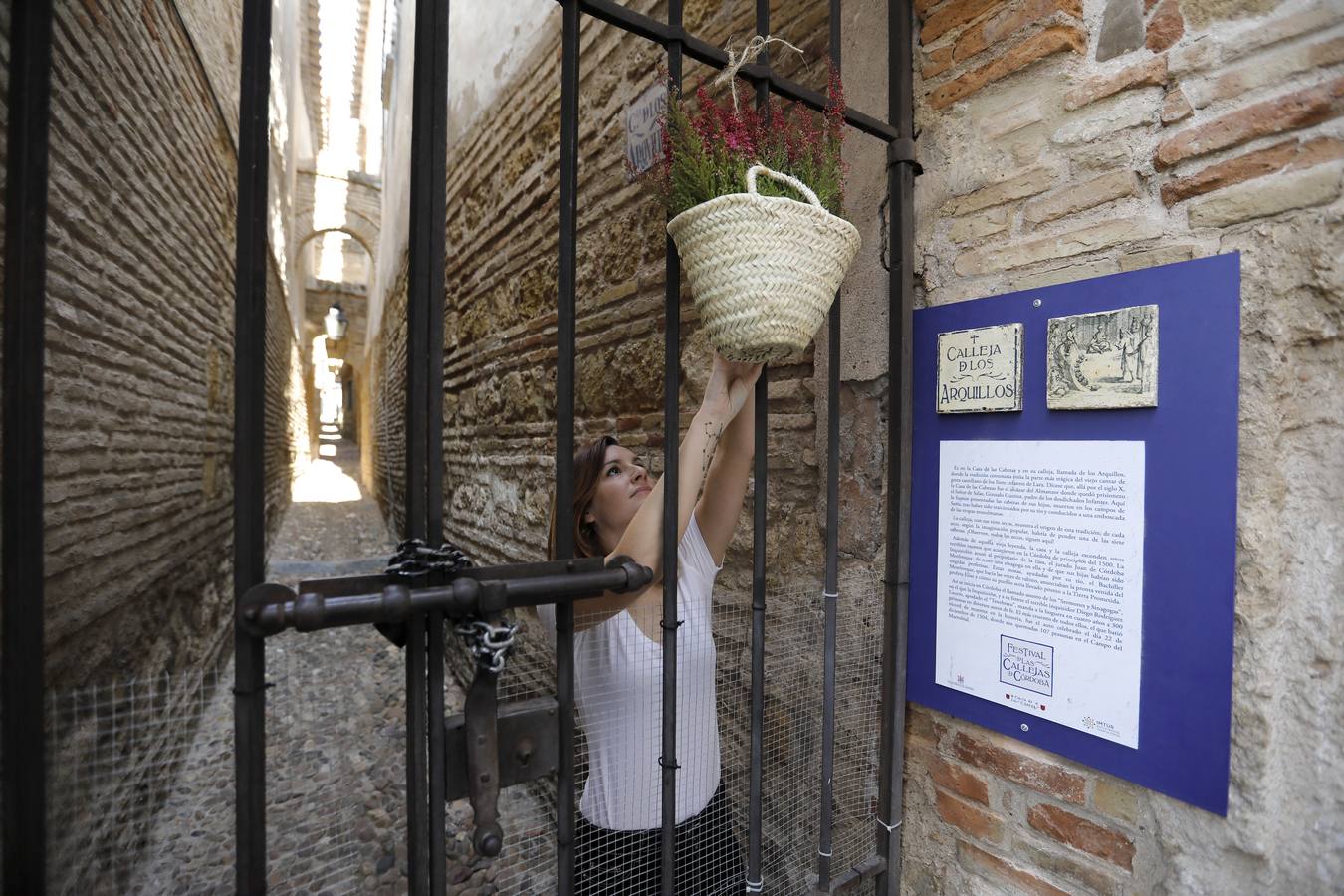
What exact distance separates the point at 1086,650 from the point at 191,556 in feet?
15.9

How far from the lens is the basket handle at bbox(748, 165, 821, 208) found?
3.12 feet

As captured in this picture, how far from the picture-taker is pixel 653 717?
148 centimetres

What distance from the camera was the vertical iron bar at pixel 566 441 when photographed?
0.99 meters

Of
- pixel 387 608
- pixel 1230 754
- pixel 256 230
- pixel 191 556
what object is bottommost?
pixel 191 556

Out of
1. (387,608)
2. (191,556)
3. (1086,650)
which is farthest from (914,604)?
(191,556)

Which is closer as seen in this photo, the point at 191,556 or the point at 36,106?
the point at 36,106

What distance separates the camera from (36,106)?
719 millimetres

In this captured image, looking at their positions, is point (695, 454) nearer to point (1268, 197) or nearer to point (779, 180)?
point (779, 180)

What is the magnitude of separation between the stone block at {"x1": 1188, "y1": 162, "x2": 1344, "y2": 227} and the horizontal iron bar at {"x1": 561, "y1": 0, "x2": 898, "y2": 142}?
603 millimetres

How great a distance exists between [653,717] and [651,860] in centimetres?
38

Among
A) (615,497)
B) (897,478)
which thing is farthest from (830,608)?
(615,497)

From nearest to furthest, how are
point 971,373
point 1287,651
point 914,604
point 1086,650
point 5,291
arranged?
point 5,291 → point 1287,651 → point 1086,650 → point 971,373 → point 914,604

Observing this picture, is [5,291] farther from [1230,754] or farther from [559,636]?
[1230,754]

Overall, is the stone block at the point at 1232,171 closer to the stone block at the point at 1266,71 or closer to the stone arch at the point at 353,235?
the stone block at the point at 1266,71
